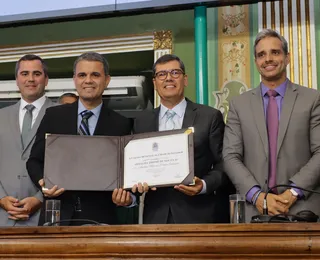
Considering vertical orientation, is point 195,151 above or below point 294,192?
above

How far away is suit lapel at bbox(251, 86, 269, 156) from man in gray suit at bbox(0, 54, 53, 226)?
3.09 ft

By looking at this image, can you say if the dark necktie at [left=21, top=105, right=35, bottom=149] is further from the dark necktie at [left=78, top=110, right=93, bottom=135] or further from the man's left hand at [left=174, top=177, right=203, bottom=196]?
the man's left hand at [left=174, top=177, right=203, bottom=196]

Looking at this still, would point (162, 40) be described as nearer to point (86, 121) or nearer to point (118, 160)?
point (86, 121)

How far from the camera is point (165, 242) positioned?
1.55 metres

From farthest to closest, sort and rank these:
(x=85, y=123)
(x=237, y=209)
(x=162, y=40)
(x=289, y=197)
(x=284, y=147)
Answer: (x=162, y=40) → (x=85, y=123) → (x=284, y=147) → (x=289, y=197) → (x=237, y=209)

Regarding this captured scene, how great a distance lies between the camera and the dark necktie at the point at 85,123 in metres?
2.54

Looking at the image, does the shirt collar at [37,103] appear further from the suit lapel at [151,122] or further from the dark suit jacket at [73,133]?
the suit lapel at [151,122]

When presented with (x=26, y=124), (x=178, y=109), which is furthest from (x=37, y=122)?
(x=178, y=109)

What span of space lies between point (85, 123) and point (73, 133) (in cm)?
7

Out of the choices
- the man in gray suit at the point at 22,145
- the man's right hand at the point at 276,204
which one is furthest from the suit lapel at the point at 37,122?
the man's right hand at the point at 276,204

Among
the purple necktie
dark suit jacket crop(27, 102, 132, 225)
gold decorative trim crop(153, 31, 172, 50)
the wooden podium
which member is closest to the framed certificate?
dark suit jacket crop(27, 102, 132, 225)

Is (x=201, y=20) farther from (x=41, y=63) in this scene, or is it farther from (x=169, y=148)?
(x=169, y=148)

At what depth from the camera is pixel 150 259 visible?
157 centimetres

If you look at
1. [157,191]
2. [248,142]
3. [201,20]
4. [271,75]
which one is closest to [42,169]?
[157,191]
